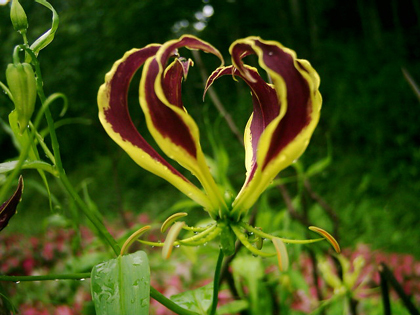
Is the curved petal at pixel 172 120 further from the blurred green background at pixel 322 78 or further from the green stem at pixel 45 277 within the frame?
the blurred green background at pixel 322 78

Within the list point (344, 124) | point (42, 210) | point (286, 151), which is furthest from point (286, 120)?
point (42, 210)

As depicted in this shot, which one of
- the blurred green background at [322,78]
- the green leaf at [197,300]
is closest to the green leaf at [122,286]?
the green leaf at [197,300]

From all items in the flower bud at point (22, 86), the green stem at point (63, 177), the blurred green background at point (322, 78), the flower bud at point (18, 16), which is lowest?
the blurred green background at point (322, 78)

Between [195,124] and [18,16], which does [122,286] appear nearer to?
[195,124]

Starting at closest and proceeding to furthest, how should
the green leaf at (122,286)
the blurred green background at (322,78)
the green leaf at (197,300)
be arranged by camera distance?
1. the green leaf at (122,286)
2. the green leaf at (197,300)
3. the blurred green background at (322,78)

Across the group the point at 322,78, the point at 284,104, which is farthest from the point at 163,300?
the point at 322,78

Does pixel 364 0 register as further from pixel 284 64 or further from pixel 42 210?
pixel 284 64

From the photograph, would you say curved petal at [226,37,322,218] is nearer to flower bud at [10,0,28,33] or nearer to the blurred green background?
flower bud at [10,0,28,33]
